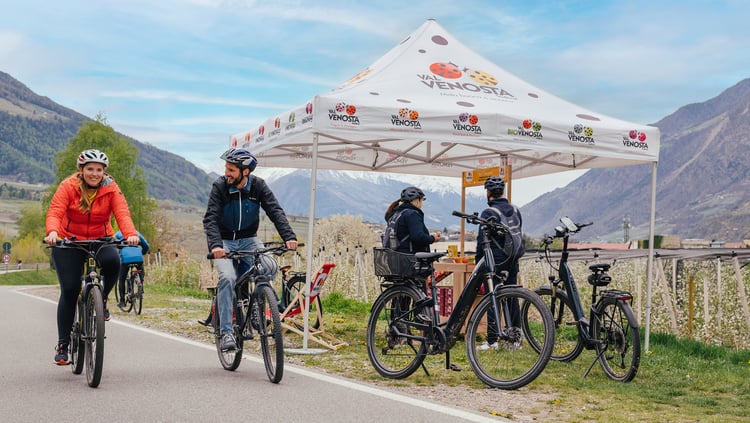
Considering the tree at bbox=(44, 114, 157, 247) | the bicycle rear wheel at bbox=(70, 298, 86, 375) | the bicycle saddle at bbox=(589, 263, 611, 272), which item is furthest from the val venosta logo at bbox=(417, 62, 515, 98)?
the tree at bbox=(44, 114, 157, 247)

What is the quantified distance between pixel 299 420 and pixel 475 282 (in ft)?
7.79

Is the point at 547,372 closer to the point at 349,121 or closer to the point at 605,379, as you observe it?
the point at 605,379

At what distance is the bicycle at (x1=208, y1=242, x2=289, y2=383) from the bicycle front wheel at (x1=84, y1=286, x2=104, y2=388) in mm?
997

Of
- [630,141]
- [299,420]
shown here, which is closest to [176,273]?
[630,141]

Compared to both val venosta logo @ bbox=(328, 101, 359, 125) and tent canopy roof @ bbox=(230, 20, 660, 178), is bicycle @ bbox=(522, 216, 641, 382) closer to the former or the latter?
tent canopy roof @ bbox=(230, 20, 660, 178)

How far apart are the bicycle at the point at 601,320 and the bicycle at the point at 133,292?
912 cm

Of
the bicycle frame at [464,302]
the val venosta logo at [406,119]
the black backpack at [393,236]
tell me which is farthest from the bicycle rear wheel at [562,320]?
the val venosta logo at [406,119]

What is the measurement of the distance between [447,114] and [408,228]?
141cm

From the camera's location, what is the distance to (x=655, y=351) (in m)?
10.4

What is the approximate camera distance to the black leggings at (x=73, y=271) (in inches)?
292

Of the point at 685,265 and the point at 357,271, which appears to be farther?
the point at 357,271

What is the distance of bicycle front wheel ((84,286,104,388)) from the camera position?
6949 mm

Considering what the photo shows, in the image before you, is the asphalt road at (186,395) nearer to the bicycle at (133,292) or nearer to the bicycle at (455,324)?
the bicycle at (455,324)

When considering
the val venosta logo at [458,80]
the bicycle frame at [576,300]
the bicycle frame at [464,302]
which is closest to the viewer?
the bicycle frame at [464,302]
